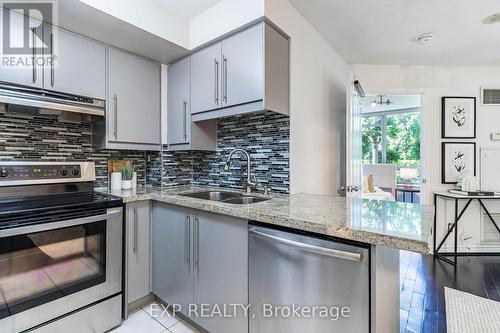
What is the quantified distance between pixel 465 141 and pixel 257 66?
127 inches

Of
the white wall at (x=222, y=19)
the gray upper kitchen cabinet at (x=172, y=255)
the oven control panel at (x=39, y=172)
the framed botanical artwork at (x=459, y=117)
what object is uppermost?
the white wall at (x=222, y=19)

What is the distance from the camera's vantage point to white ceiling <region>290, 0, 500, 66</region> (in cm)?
194

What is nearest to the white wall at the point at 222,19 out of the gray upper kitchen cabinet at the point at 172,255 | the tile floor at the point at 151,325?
the gray upper kitchen cabinet at the point at 172,255

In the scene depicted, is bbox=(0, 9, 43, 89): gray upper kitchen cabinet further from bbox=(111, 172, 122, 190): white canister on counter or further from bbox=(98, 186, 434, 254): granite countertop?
bbox=(98, 186, 434, 254): granite countertop

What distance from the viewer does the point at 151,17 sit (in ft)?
6.11

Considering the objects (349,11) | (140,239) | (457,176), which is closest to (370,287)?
(140,239)

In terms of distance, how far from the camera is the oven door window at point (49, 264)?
1.32 m

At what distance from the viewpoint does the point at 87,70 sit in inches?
75.3

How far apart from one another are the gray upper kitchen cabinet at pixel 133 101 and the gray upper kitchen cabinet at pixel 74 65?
8 centimetres

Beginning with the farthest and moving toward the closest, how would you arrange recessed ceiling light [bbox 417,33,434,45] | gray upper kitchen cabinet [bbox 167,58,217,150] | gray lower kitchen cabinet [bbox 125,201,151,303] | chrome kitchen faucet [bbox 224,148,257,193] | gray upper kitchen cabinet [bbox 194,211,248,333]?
recessed ceiling light [bbox 417,33,434,45], gray upper kitchen cabinet [bbox 167,58,217,150], chrome kitchen faucet [bbox 224,148,257,193], gray lower kitchen cabinet [bbox 125,201,151,303], gray upper kitchen cabinet [bbox 194,211,248,333]

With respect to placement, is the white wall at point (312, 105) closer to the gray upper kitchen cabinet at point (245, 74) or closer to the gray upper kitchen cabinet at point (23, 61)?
the gray upper kitchen cabinet at point (245, 74)

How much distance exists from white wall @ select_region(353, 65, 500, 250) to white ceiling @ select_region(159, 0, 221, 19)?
7.13ft

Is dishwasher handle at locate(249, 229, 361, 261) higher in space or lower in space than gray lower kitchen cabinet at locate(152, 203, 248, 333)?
higher

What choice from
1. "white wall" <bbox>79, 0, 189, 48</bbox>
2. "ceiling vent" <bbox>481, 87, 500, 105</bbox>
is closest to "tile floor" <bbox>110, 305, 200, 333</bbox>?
"white wall" <bbox>79, 0, 189, 48</bbox>
